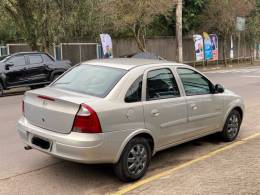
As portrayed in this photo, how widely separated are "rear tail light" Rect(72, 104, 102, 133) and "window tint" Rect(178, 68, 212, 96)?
1.93 m

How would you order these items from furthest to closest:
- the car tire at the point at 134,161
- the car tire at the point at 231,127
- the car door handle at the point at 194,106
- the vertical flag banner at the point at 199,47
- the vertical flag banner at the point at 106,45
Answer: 1. the vertical flag banner at the point at 199,47
2. the vertical flag banner at the point at 106,45
3. the car tire at the point at 231,127
4. the car door handle at the point at 194,106
5. the car tire at the point at 134,161

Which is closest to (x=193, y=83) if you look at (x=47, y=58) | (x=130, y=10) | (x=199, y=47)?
(x=47, y=58)

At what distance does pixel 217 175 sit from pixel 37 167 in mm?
2566

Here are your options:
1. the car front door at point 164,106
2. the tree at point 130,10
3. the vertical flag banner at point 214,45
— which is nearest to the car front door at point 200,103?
the car front door at point 164,106

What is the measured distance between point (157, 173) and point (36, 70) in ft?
37.9

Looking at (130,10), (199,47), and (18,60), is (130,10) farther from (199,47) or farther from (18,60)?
(18,60)

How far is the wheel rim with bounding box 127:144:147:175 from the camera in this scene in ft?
17.5

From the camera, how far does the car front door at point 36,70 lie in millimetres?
16156

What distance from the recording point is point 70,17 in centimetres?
2005

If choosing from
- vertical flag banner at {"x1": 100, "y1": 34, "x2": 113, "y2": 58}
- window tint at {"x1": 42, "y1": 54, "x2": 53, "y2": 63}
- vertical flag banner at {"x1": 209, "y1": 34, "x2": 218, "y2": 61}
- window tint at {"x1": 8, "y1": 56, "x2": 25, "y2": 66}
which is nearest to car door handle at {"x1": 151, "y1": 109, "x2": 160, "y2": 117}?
window tint at {"x1": 8, "y1": 56, "x2": 25, "y2": 66}

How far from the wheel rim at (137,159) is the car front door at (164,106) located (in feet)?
1.06

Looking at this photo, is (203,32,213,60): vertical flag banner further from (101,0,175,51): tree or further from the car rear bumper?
the car rear bumper

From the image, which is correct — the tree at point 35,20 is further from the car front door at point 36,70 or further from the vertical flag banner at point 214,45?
the vertical flag banner at point 214,45

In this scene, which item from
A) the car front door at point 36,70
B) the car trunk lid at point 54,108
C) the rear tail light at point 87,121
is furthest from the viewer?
the car front door at point 36,70
